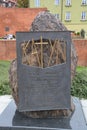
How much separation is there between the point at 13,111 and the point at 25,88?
0.74m

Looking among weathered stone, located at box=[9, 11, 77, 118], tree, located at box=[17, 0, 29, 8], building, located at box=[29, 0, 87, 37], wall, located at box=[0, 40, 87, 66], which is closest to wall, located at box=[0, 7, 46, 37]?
wall, located at box=[0, 40, 87, 66]

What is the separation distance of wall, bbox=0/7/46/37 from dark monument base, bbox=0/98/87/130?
22.7 metres

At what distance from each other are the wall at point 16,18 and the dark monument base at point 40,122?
2266 cm

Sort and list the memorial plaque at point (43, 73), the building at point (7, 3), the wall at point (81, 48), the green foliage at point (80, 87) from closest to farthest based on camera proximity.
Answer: the memorial plaque at point (43, 73), the green foliage at point (80, 87), the wall at point (81, 48), the building at point (7, 3)

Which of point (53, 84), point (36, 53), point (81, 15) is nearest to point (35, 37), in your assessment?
point (36, 53)

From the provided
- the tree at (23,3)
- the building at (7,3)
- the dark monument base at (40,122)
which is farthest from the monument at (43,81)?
the building at (7,3)

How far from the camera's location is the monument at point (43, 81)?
15.0ft

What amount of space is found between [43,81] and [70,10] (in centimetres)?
3704

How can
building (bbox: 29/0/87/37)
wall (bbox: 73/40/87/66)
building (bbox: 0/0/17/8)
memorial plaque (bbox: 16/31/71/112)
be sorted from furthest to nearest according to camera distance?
building (bbox: 0/0/17/8) → building (bbox: 29/0/87/37) → wall (bbox: 73/40/87/66) → memorial plaque (bbox: 16/31/71/112)

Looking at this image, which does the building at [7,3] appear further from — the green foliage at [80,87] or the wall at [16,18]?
the green foliage at [80,87]

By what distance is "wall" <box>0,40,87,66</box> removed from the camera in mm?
14629

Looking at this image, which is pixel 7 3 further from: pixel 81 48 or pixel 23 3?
pixel 81 48

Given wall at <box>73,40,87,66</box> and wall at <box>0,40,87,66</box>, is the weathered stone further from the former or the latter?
wall at <box>73,40,87,66</box>

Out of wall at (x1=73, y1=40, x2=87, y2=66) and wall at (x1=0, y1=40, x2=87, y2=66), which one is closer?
wall at (x1=0, y1=40, x2=87, y2=66)
